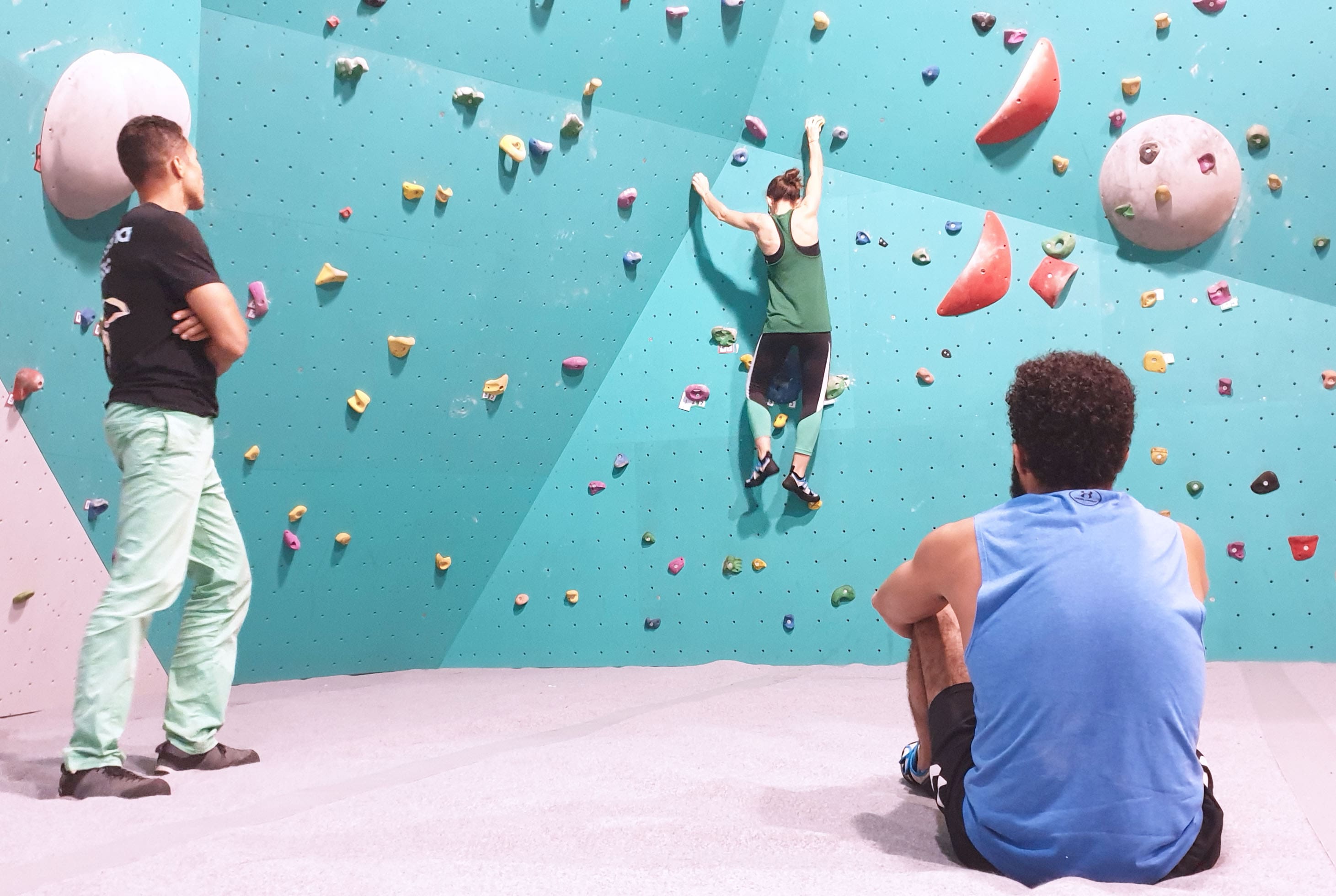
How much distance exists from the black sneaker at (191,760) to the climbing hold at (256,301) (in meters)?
1.55

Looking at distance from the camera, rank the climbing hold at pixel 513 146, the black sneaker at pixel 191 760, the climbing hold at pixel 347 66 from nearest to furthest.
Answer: the black sneaker at pixel 191 760
the climbing hold at pixel 347 66
the climbing hold at pixel 513 146

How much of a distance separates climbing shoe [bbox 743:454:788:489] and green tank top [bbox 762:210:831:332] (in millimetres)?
488

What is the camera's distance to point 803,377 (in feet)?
13.0

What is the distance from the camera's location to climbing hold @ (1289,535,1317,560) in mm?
3689

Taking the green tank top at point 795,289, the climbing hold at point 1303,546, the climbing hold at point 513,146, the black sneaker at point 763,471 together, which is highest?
the climbing hold at point 513,146

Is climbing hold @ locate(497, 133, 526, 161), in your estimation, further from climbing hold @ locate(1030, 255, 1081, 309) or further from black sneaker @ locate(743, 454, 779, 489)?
climbing hold @ locate(1030, 255, 1081, 309)

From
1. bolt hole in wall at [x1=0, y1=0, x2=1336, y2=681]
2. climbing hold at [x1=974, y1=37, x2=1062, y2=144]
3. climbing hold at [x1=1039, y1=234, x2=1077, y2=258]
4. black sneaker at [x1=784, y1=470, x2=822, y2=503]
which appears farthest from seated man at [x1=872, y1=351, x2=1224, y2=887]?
climbing hold at [x1=974, y1=37, x2=1062, y2=144]

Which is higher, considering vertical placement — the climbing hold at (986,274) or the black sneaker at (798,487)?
the climbing hold at (986,274)

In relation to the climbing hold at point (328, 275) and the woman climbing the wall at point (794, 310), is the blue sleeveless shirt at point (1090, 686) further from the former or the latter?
the climbing hold at point (328, 275)

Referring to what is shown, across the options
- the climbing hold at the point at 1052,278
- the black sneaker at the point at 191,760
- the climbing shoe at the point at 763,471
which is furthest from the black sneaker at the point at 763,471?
the black sneaker at the point at 191,760

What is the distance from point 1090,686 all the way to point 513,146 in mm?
2872

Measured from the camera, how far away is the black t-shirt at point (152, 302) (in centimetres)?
205

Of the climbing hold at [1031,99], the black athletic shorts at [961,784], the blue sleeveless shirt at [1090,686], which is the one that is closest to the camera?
the blue sleeveless shirt at [1090,686]

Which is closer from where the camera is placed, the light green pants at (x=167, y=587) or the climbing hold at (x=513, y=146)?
the light green pants at (x=167, y=587)
